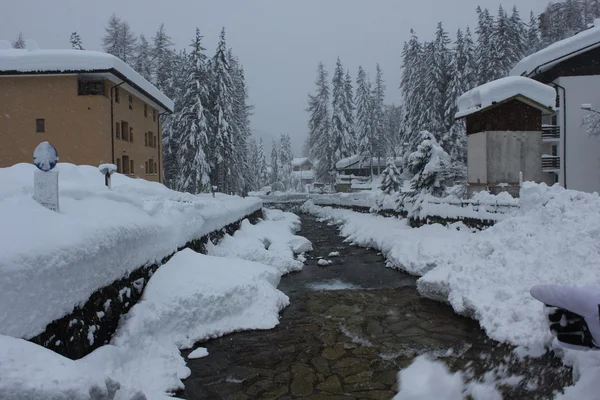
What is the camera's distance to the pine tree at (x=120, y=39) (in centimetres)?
4984

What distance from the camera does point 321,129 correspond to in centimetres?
5775

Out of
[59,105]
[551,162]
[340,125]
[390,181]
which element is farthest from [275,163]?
[551,162]

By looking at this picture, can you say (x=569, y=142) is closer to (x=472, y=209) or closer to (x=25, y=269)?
(x=472, y=209)

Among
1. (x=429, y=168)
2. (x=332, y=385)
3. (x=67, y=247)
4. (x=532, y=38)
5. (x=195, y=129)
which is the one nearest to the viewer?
(x=67, y=247)

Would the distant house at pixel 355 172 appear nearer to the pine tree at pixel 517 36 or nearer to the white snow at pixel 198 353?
the pine tree at pixel 517 36

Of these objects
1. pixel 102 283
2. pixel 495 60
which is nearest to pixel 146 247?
pixel 102 283

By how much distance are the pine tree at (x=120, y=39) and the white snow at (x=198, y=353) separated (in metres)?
49.5

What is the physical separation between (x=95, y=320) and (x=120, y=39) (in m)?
51.8

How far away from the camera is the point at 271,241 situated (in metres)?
19.3

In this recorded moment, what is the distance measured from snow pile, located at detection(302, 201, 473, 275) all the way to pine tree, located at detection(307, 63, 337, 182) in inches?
1296

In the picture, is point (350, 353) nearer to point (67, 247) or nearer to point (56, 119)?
point (67, 247)

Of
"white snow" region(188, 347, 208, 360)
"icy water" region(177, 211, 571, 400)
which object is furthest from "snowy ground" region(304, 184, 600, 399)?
"white snow" region(188, 347, 208, 360)

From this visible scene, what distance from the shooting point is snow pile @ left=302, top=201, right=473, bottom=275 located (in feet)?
46.8

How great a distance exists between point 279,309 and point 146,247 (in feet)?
11.9
